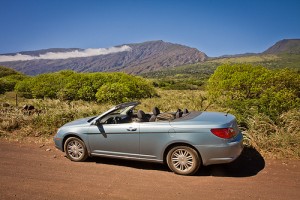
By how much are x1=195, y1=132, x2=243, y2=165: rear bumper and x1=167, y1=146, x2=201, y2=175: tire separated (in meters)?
0.15

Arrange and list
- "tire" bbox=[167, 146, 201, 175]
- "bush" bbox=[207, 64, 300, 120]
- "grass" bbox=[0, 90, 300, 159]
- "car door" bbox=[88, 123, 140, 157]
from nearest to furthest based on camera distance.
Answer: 1. "tire" bbox=[167, 146, 201, 175]
2. "car door" bbox=[88, 123, 140, 157]
3. "grass" bbox=[0, 90, 300, 159]
4. "bush" bbox=[207, 64, 300, 120]

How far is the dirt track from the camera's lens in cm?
461

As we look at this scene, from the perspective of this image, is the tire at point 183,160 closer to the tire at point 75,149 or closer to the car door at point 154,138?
the car door at point 154,138

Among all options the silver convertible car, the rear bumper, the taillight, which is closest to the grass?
the silver convertible car

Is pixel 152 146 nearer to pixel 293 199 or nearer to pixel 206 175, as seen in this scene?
pixel 206 175

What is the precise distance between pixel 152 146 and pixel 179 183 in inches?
37.9

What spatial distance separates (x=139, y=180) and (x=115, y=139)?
115cm

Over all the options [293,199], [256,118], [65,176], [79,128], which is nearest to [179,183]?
[293,199]

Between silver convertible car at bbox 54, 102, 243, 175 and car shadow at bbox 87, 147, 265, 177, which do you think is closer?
silver convertible car at bbox 54, 102, 243, 175

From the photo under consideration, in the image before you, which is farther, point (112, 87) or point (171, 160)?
point (112, 87)

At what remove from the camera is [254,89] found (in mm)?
12148

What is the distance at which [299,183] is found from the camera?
4973 mm

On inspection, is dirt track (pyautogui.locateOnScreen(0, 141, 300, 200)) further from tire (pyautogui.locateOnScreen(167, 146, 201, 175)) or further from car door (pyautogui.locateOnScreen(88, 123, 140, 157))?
car door (pyautogui.locateOnScreen(88, 123, 140, 157))

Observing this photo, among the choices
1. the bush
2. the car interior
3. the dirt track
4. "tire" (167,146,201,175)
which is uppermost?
the bush
